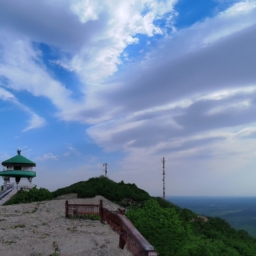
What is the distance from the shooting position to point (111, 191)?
87.5ft

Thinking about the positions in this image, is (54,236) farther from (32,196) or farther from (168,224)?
(32,196)

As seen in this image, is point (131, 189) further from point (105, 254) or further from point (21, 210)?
point (105, 254)

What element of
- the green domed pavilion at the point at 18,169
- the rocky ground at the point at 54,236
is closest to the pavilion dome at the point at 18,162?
the green domed pavilion at the point at 18,169

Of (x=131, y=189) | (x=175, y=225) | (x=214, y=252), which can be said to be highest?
(x=131, y=189)

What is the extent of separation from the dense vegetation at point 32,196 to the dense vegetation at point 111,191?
39.6 inches

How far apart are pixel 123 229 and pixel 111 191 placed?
649 inches

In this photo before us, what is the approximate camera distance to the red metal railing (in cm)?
711

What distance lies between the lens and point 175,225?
38.9 feet

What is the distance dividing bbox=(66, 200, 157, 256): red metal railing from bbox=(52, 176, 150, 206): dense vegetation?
316 inches

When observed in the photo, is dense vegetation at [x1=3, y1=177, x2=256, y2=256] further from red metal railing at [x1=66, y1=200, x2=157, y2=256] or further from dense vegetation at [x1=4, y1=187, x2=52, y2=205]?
red metal railing at [x1=66, y1=200, x2=157, y2=256]

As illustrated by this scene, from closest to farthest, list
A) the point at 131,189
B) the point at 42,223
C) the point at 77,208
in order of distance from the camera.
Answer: the point at 42,223, the point at 77,208, the point at 131,189

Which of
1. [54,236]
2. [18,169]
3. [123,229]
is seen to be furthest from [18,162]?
[123,229]

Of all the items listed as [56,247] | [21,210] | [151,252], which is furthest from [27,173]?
[151,252]

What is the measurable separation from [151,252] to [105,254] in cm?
372
